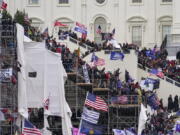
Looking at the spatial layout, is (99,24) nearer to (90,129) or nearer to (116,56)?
(116,56)

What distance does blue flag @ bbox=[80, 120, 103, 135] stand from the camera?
76.1m

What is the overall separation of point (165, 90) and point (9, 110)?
19983 millimetres

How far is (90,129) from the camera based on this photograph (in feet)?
251

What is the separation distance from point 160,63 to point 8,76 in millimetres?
22700

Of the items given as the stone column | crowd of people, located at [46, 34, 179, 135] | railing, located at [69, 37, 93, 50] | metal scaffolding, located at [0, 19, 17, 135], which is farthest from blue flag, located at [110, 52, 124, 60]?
the stone column

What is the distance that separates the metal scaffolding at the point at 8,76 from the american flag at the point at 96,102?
591 cm

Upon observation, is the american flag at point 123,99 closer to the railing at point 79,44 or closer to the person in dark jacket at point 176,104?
the person in dark jacket at point 176,104

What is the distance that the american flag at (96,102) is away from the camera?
76.8m

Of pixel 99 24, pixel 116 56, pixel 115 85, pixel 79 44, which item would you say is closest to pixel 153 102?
pixel 115 85

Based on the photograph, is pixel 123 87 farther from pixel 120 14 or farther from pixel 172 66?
pixel 120 14

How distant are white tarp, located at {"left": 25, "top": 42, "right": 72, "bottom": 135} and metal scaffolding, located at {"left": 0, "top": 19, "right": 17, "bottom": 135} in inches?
130

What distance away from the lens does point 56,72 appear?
76.9 metres

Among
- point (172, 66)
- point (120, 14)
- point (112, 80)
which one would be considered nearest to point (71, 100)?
point (112, 80)

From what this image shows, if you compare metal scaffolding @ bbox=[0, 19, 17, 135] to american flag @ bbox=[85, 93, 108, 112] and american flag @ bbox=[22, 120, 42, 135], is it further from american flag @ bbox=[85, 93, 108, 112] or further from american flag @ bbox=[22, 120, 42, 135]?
american flag @ bbox=[85, 93, 108, 112]
